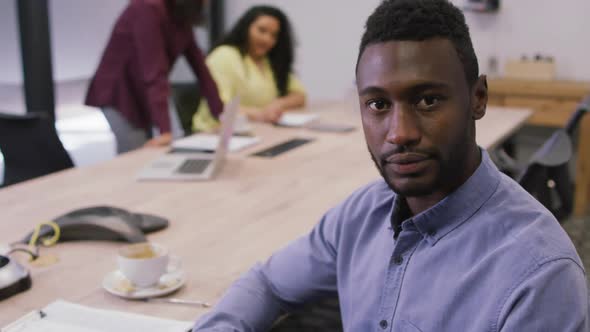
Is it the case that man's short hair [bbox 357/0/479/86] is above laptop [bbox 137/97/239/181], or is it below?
above

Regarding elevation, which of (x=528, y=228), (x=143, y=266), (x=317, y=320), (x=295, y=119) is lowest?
(x=317, y=320)

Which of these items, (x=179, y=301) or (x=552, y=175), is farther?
(x=552, y=175)

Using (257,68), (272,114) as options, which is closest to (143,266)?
(272,114)

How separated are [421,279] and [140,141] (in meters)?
2.32

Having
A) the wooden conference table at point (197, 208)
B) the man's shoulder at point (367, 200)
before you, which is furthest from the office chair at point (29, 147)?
the man's shoulder at point (367, 200)

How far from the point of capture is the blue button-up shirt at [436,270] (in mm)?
814

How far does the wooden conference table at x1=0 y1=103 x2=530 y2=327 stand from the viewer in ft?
4.49

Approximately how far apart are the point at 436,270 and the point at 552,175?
112 centimetres

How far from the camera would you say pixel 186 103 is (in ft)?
10.8

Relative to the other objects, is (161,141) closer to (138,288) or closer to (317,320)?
(317,320)

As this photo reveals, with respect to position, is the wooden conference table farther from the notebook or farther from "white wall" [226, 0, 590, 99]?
"white wall" [226, 0, 590, 99]

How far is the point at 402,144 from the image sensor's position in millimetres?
915

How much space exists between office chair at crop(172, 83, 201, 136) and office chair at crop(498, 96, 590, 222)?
1.73m

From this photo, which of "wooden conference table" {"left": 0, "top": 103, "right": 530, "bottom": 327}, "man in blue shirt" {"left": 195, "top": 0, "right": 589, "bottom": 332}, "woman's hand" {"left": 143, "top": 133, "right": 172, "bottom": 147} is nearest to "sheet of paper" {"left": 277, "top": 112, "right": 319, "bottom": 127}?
"wooden conference table" {"left": 0, "top": 103, "right": 530, "bottom": 327}
